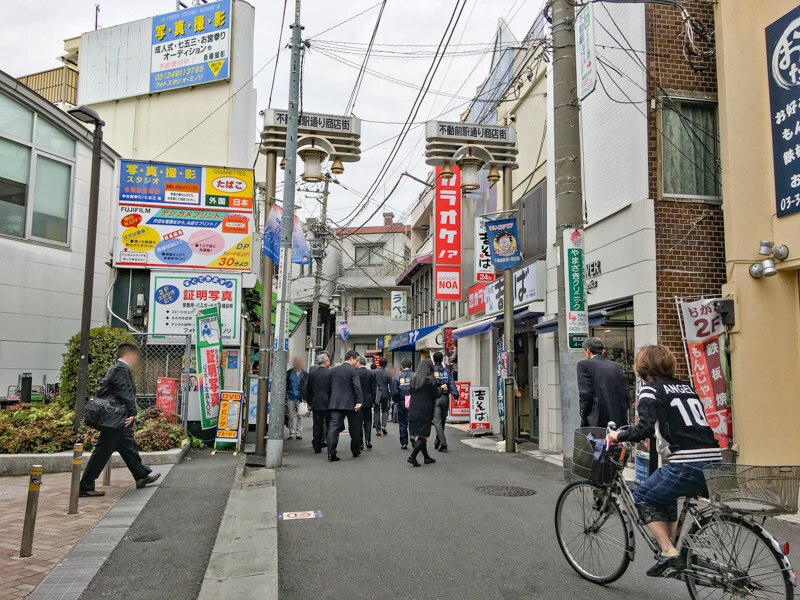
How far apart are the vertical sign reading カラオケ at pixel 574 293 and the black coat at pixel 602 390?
49.8 inches

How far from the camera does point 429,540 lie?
19.4 feet

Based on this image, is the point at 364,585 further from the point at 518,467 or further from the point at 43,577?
the point at 518,467

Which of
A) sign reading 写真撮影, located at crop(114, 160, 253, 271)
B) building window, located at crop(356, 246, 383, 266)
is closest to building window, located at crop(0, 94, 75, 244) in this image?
sign reading 写真撮影, located at crop(114, 160, 253, 271)

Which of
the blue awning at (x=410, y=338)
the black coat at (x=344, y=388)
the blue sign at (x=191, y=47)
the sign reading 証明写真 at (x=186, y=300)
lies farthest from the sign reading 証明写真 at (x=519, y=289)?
the blue sign at (x=191, y=47)

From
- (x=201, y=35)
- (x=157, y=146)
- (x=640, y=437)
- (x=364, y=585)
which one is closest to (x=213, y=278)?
(x=157, y=146)

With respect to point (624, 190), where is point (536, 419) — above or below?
below

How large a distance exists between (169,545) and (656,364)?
4314mm

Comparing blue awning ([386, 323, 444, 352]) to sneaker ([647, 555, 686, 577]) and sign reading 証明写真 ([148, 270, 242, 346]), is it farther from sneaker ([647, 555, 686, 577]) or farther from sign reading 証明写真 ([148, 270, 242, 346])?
sneaker ([647, 555, 686, 577])

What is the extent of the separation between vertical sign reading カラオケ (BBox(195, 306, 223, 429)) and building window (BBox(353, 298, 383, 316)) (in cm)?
3535

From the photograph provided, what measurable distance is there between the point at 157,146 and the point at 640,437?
63.8 feet

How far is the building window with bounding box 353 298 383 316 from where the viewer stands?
47.2m

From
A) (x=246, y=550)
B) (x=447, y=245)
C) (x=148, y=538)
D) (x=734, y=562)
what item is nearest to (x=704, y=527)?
(x=734, y=562)

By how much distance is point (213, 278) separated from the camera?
15070 millimetres

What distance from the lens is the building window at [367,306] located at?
1860 inches
